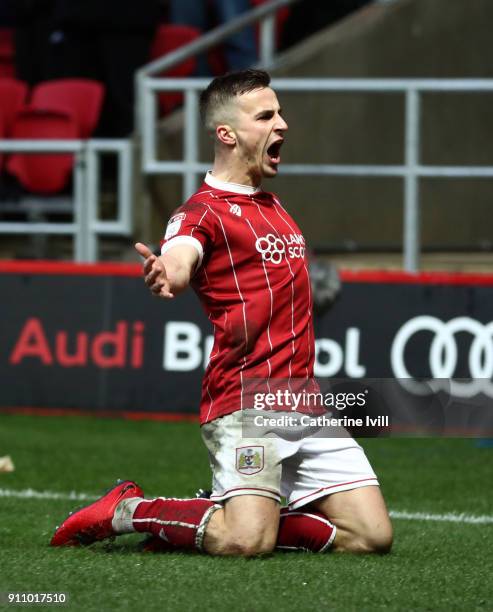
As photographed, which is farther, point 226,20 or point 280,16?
point 280,16

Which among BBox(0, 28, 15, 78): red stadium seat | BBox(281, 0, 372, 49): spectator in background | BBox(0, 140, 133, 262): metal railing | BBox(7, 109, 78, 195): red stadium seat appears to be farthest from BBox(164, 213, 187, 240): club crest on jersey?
BBox(0, 28, 15, 78): red stadium seat

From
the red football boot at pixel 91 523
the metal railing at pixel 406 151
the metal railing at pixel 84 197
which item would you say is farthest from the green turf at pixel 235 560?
the metal railing at pixel 84 197

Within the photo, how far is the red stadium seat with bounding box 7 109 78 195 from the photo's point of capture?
1152 cm

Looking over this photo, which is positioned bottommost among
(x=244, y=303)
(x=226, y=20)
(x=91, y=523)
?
(x=91, y=523)

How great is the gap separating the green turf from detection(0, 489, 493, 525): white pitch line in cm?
10

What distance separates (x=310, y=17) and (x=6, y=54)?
2.67 meters

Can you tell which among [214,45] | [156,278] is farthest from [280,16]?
[156,278]

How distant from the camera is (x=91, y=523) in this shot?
18.2ft

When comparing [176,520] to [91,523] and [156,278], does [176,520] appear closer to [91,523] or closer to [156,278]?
[91,523]

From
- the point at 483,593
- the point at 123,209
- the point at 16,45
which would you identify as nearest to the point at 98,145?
the point at 123,209

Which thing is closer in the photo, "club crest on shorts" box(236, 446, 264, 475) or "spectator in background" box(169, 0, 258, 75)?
"club crest on shorts" box(236, 446, 264, 475)

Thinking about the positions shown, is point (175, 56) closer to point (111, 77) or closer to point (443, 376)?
point (111, 77)

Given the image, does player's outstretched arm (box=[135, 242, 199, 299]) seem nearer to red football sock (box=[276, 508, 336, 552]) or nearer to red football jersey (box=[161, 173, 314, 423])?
red football jersey (box=[161, 173, 314, 423])

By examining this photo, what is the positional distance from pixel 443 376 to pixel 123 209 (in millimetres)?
2537
